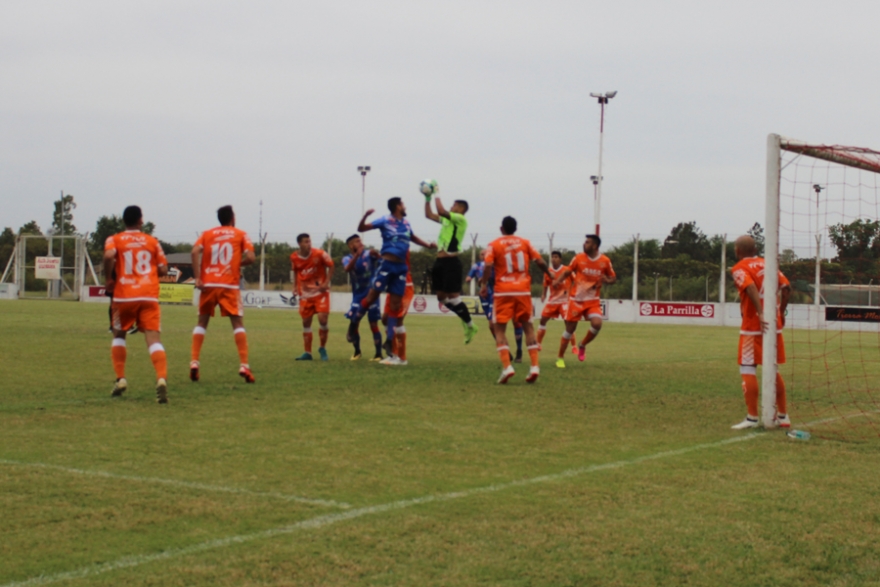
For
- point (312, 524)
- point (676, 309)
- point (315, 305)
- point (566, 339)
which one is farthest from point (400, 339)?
point (676, 309)

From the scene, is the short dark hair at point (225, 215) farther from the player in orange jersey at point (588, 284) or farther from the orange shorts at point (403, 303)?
the player in orange jersey at point (588, 284)

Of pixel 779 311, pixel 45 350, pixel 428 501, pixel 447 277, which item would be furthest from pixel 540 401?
pixel 45 350

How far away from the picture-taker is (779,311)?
884 centimetres

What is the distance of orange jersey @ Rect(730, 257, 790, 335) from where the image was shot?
873 cm

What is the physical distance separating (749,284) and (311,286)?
7992 millimetres

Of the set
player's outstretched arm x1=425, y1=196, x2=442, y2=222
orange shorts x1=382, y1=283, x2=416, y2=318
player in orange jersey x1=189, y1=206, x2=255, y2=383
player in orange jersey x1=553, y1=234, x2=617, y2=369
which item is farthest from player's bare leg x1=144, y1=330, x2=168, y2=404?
player in orange jersey x1=553, y1=234, x2=617, y2=369

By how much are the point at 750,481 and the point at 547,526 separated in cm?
193

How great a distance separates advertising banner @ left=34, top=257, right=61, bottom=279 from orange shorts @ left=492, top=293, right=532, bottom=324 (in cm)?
5092

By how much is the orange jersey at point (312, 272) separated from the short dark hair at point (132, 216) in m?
5.03

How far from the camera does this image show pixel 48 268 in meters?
57.8

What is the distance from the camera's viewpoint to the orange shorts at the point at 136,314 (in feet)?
32.5

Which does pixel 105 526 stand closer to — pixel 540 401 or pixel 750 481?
pixel 750 481

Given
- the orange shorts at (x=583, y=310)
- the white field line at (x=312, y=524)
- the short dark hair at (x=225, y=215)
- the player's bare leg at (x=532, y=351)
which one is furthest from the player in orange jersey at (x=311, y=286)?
the white field line at (x=312, y=524)

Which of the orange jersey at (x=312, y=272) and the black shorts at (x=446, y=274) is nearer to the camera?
the black shorts at (x=446, y=274)
